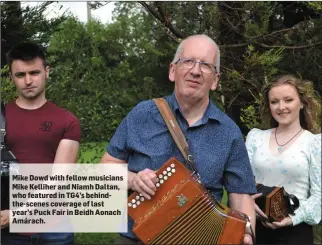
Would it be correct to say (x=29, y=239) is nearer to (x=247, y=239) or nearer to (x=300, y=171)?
(x=247, y=239)

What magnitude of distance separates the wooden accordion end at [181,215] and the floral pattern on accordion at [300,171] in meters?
0.44

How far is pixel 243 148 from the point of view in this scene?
6.85ft

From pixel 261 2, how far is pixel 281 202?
1.45 metres

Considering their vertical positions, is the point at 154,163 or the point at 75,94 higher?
the point at 75,94

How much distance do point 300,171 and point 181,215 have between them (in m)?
0.68

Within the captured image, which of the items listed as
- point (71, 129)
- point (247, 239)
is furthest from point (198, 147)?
point (71, 129)

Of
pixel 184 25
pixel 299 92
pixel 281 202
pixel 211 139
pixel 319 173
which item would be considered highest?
pixel 184 25

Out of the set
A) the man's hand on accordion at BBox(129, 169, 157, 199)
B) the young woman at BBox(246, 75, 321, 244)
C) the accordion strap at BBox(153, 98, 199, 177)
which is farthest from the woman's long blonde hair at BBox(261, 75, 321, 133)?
the man's hand on accordion at BBox(129, 169, 157, 199)

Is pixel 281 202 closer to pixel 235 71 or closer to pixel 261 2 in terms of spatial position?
pixel 235 71

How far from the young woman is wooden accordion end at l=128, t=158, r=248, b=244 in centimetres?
38

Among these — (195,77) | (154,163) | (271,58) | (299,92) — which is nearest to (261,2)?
(271,58)

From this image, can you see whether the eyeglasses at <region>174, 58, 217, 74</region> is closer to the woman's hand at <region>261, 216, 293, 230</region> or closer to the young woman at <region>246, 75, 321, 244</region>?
the young woman at <region>246, 75, 321, 244</region>

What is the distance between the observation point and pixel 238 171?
6.81 feet

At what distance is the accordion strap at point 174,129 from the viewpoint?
1.99m
